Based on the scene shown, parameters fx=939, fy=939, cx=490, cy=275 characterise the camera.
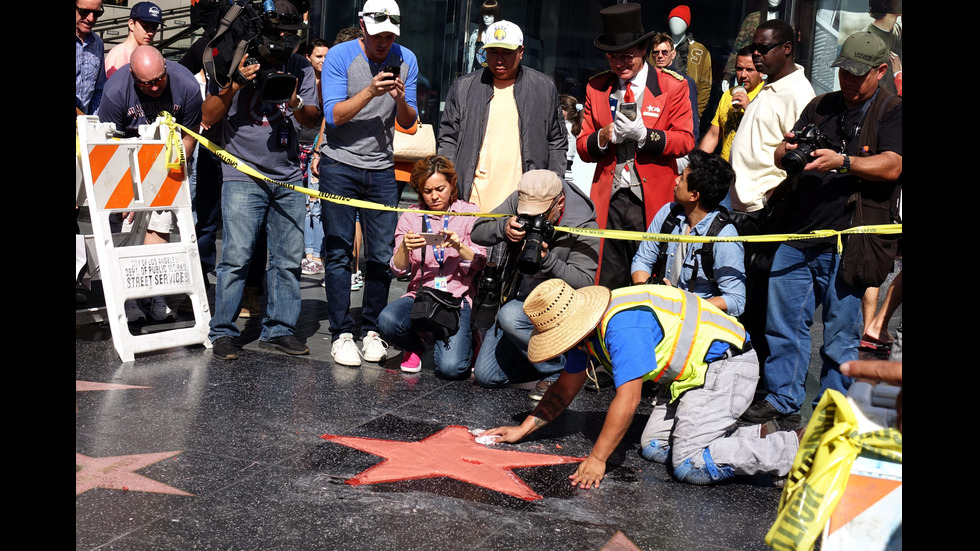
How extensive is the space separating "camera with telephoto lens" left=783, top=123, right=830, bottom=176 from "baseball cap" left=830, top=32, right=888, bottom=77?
0.33 metres

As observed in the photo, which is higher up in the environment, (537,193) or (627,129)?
(627,129)

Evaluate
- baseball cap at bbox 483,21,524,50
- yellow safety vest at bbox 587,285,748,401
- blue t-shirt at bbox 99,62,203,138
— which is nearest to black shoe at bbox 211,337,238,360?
blue t-shirt at bbox 99,62,203,138

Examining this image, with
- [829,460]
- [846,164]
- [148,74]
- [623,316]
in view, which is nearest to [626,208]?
[846,164]

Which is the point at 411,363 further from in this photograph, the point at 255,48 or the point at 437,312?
the point at 255,48

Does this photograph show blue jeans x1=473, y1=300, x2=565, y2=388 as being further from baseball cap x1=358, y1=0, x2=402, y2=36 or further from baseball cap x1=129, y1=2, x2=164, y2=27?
baseball cap x1=129, y1=2, x2=164, y2=27

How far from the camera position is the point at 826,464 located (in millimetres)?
1982

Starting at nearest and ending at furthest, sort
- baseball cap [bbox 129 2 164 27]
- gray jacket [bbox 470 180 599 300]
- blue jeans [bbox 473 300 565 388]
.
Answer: gray jacket [bbox 470 180 599 300] → blue jeans [bbox 473 300 565 388] → baseball cap [bbox 129 2 164 27]

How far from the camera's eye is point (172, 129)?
5637mm

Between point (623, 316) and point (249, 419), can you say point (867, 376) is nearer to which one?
point (623, 316)

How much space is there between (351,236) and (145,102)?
1572 mm

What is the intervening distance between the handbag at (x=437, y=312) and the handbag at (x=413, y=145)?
2.83 m

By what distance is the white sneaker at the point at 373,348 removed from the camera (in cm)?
565

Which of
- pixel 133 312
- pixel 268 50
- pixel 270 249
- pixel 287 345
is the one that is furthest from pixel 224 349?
pixel 268 50

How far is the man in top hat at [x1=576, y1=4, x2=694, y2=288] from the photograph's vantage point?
547cm
